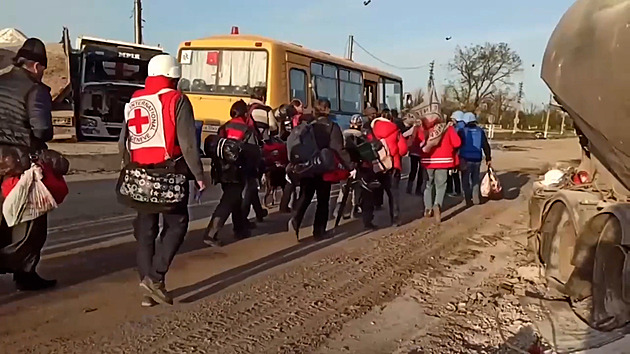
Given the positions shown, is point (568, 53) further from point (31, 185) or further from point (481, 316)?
point (31, 185)

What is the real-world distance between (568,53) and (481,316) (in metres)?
2.24

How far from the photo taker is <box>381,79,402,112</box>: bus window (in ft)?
71.7

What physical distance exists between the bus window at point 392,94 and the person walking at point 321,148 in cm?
1302

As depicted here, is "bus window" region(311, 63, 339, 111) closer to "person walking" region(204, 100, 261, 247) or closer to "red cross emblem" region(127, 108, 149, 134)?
"person walking" region(204, 100, 261, 247)

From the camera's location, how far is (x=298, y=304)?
6.12 metres

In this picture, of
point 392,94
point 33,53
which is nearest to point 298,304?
point 33,53

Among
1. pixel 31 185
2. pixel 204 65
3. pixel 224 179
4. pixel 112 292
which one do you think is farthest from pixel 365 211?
pixel 204 65

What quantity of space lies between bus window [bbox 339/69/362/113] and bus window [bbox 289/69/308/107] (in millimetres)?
1974

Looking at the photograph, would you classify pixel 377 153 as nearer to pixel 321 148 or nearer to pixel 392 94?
pixel 321 148

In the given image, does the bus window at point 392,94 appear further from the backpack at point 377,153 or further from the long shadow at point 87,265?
the long shadow at point 87,265

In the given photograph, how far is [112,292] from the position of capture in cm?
615

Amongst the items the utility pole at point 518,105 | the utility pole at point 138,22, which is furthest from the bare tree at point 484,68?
the utility pole at point 138,22

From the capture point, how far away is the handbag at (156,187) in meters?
5.49

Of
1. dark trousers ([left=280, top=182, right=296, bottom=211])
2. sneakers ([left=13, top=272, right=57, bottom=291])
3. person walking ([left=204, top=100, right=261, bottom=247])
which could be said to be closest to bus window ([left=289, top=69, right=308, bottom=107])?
dark trousers ([left=280, top=182, right=296, bottom=211])
